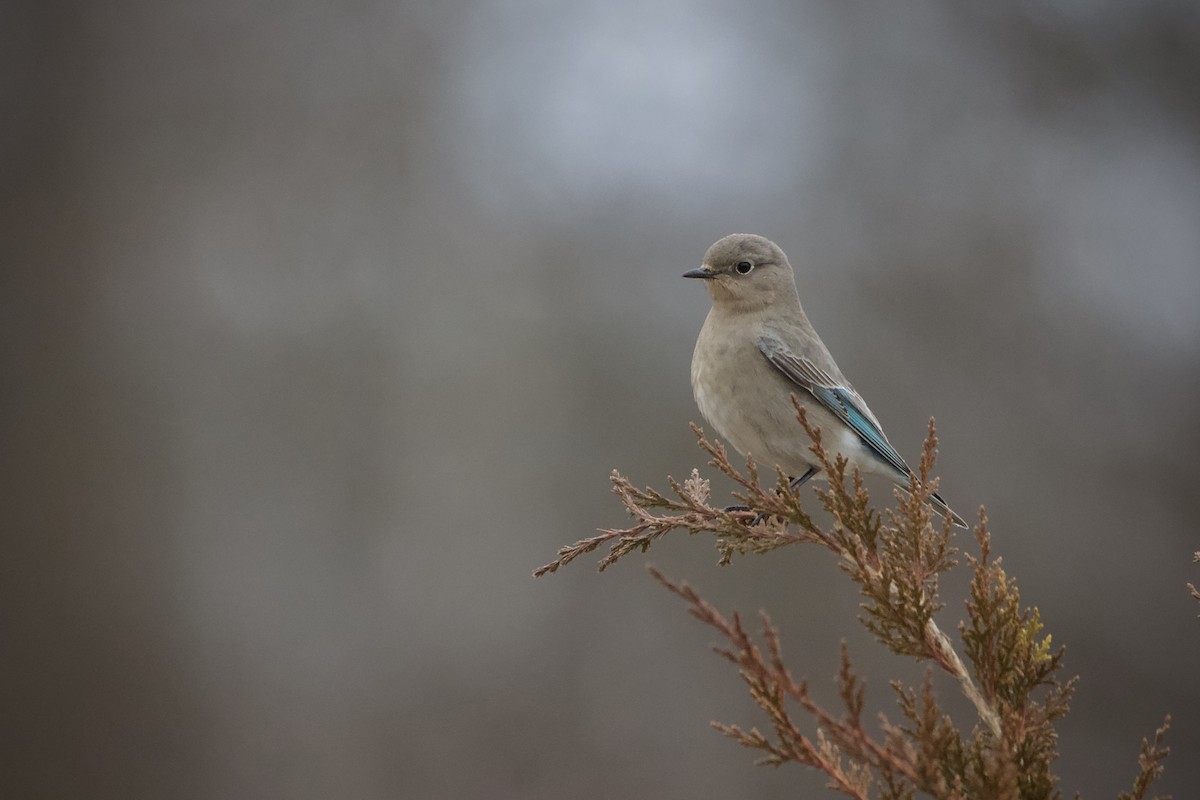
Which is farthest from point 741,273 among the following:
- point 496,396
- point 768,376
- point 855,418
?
point 496,396

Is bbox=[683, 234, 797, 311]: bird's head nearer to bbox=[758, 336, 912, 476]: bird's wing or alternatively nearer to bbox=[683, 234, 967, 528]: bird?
bbox=[683, 234, 967, 528]: bird

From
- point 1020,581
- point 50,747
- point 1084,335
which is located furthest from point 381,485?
point 1084,335

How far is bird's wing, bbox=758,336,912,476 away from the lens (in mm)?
2736

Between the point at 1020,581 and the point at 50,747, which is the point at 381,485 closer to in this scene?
the point at 50,747

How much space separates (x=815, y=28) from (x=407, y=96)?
392 cm

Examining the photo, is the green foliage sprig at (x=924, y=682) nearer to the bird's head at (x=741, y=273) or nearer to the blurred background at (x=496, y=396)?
the bird's head at (x=741, y=273)

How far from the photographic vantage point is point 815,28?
8.75 metres

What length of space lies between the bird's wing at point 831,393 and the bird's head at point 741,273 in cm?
17

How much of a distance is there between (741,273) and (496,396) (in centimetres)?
460

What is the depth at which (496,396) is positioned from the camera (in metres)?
7.30

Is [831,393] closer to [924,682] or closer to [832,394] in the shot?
[832,394]

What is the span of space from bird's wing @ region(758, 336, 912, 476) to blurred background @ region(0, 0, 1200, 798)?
10.1ft

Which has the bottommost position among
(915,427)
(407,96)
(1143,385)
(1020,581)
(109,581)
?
(109,581)

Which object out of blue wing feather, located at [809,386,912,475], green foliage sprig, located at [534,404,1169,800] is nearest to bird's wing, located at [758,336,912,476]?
blue wing feather, located at [809,386,912,475]
